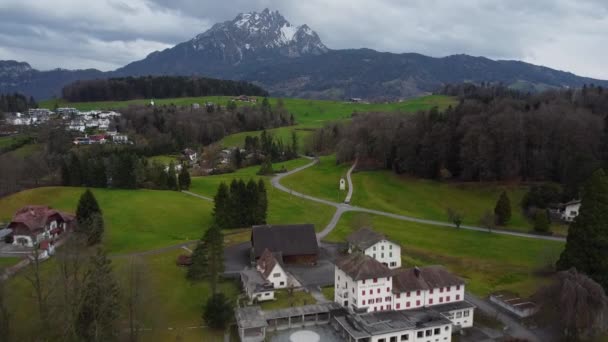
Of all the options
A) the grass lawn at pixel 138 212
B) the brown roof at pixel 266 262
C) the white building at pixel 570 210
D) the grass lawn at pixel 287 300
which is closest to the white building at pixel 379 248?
the grass lawn at pixel 287 300

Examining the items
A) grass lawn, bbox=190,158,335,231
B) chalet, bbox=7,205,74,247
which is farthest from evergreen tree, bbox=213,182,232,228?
chalet, bbox=7,205,74,247

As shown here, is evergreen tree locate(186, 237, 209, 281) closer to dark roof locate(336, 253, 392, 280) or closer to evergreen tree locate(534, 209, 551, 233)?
dark roof locate(336, 253, 392, 280)

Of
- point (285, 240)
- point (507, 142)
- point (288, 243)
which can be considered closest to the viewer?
point (288, 243)

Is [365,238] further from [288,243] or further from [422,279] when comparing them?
[422,279]

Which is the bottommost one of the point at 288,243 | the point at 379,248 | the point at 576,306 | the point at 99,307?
the point at 288,243

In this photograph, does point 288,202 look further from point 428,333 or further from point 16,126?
point 16,126

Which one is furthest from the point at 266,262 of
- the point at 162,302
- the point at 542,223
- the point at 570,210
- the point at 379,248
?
the point at 570,210
